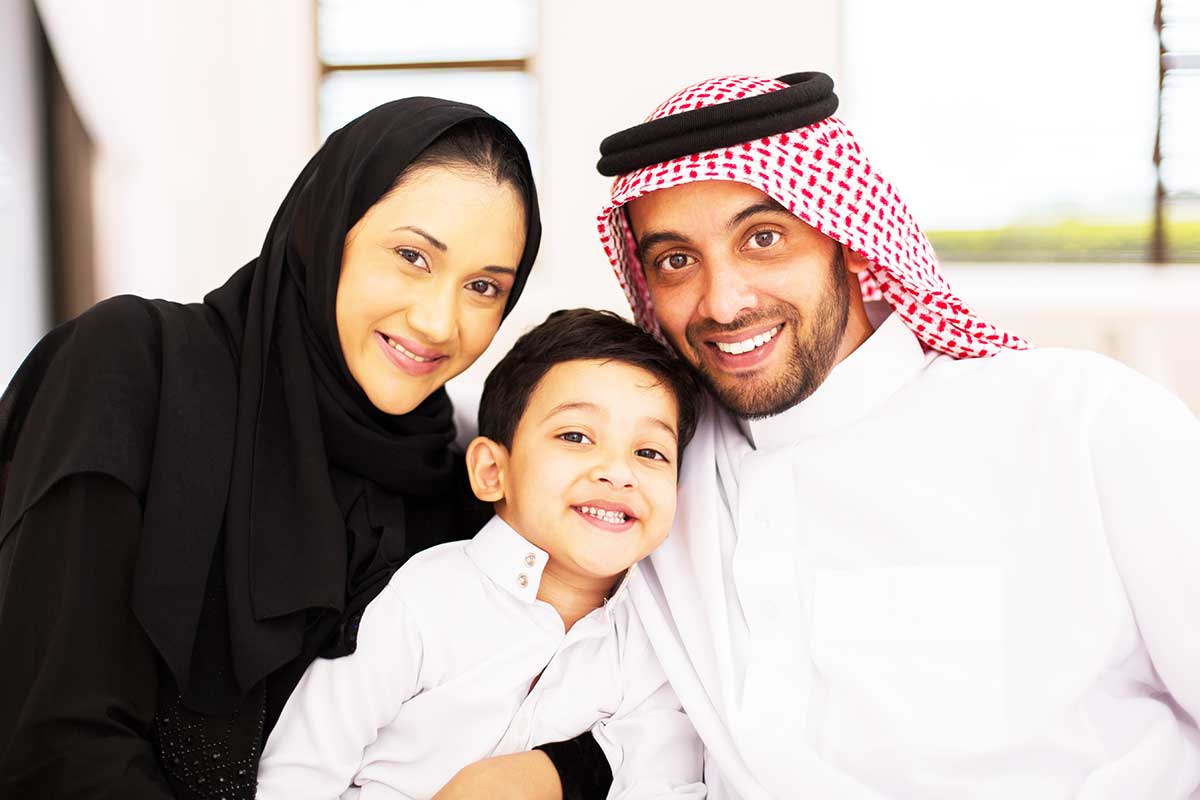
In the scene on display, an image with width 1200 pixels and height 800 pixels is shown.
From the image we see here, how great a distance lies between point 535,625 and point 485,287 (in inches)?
23.7

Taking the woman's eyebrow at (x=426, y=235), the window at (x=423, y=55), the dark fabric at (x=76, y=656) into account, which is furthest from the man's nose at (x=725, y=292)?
the window at (x=423, y=55)

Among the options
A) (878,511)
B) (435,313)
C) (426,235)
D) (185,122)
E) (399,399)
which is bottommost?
(878,511)

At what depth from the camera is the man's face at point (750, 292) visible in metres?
1.75

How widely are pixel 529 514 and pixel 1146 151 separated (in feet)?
14.7

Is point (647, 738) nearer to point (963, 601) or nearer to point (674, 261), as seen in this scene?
point (963, 601)

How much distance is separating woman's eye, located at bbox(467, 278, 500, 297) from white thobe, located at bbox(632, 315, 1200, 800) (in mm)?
545

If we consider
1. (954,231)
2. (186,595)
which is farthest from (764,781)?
(954,231)

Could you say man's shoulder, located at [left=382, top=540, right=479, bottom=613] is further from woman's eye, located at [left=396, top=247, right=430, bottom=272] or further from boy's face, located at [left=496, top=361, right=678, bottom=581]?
woman's eye, located at [left=396, top=247, right=430, bottom=272]

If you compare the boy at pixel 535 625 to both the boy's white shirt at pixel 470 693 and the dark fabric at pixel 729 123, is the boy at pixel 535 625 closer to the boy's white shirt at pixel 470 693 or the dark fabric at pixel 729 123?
the boy's white shirt at pixel 470 693

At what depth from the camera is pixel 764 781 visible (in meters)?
1.56

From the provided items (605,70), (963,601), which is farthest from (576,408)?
(605,70)

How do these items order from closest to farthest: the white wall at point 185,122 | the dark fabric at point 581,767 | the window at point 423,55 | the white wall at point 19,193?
the dark fabric at point 581,767 < the white wall at point 19,193 < the white wall at point 185,122 < the window at point 423,55

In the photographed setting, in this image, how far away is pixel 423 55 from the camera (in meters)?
4.96

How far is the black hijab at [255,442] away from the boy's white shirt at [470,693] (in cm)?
8
